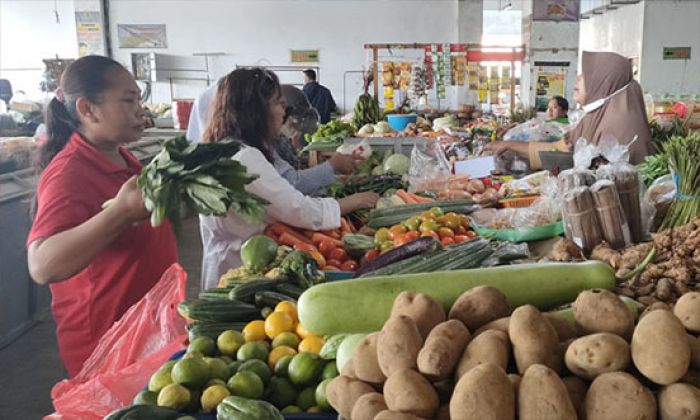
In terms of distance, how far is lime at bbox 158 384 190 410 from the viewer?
1296 millimetres

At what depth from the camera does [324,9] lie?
14.3 m

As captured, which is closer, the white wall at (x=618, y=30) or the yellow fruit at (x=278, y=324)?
the yellow fruit at (x=278, y=324)

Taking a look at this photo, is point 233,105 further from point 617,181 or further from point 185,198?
point 617,181

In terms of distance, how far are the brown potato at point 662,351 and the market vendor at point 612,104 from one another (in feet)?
10.3

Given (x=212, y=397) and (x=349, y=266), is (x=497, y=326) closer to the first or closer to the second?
(x=212, y=397)

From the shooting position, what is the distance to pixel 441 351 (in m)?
0.97

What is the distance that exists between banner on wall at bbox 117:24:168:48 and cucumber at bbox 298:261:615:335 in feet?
47.2

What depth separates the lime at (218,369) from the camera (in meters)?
1.43

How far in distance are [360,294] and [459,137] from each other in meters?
4.64

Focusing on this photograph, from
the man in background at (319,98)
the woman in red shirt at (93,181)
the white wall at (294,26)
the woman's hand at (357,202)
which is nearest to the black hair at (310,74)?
the man in background at (319,98)

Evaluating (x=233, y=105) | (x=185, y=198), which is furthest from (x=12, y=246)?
(x=185, y=198)

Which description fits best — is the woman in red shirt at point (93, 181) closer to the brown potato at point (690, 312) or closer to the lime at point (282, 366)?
the lime at point (282, 366)

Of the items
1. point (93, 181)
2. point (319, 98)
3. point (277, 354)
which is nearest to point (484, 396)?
point (277, 354)

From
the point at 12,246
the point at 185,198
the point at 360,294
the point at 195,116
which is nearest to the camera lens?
the point at 360,294
